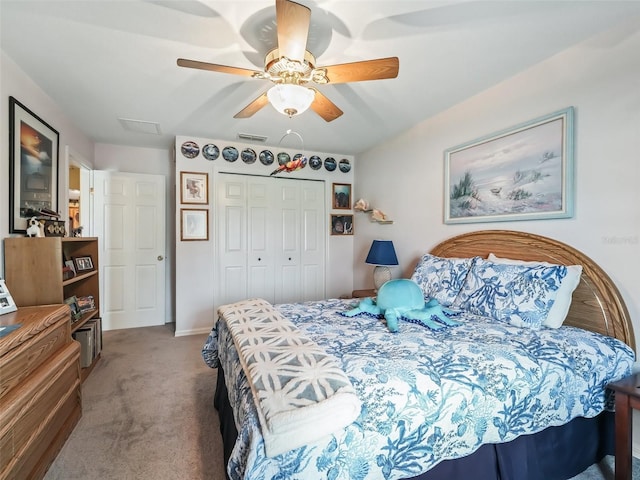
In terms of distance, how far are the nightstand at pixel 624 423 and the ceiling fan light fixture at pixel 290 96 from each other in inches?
84.5

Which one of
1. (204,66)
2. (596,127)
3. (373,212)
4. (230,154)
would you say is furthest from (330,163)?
(596,127)

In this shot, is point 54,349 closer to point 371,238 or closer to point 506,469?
point 506,469

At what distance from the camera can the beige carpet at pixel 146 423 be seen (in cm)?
157

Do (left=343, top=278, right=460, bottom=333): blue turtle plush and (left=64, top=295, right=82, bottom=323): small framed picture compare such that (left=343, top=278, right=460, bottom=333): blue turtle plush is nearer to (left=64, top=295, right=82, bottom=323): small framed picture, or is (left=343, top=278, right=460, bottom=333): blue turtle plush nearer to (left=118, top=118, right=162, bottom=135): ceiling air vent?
(left=64, top=295, right=82, bottom=323): small framed picture

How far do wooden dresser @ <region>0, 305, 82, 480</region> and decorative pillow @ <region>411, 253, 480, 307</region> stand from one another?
249cm


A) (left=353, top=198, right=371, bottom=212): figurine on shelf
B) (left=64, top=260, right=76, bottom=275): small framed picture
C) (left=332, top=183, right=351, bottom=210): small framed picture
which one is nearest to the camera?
(left=64, top=260, right=76, bottom=275): small framed picture

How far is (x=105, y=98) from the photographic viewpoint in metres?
2.57

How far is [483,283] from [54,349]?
280 cm

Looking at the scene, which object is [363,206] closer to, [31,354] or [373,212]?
[373,212]

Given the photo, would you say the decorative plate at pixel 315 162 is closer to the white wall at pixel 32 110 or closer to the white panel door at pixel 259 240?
the white panel door at pixel 259 240

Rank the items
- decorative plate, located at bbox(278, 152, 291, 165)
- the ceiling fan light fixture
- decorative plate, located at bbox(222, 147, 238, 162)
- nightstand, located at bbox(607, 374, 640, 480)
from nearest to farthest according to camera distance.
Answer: nightstand, located at bbox(607, 374, 640, 480) → the ceiling fan light fixture → decorative plate, located at bbox(222, 147, 238, 162) → decorative plate, located at bbox(278, 152, 291, 165)

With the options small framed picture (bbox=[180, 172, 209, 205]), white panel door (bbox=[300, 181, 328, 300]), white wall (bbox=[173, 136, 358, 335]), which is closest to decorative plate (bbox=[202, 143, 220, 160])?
white wall (bbox=[173, 136, 358, 335])

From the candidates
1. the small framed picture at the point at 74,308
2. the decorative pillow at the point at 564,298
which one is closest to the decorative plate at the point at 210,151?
the small framed picture at the point at 74,308

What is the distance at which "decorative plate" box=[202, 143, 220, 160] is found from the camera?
146 inches
